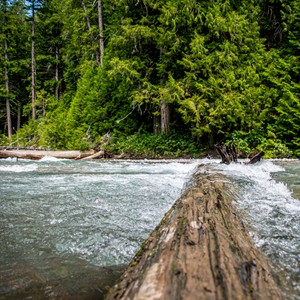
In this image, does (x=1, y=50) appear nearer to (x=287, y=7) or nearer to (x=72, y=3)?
(x=72, y=3)

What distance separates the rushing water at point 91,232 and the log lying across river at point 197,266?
0.97 ft

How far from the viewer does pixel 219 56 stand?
11562mm

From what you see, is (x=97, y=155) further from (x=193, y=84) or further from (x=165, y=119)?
(x=193, y=84)

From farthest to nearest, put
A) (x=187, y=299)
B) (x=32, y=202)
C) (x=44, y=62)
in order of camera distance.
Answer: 1. (x=44, y=62)
2. (x=32, y=202)
3. (x=187, y=299)

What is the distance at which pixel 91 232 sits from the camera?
Answer: 248 cm

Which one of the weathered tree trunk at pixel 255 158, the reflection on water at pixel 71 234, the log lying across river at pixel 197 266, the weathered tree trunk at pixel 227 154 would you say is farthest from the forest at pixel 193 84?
the log lying across river at pixel 197 266

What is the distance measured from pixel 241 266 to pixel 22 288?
1.27 m

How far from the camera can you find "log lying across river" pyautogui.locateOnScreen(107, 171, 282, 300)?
44.4 inches

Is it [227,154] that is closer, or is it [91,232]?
[91,232]

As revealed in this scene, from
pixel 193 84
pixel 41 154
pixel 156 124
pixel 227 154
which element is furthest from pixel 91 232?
pixel 156 124

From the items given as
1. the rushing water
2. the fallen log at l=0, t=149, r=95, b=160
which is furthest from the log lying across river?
the fallen log at l=0, t=149, r=95, b=160

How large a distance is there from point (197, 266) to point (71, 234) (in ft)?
4.84

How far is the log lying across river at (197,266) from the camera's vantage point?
1127 millimetres

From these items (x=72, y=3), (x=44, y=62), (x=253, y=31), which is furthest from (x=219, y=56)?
(x=44, y=62)
